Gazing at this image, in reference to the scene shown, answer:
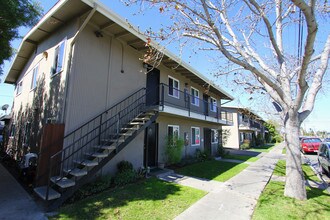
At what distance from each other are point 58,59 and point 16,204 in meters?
5.50

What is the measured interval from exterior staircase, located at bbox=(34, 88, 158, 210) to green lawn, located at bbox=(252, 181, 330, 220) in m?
4.58

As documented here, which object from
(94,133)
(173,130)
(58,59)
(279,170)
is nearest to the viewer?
(94,133)

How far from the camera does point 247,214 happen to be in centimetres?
499

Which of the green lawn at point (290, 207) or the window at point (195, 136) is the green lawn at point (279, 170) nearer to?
the green lawn at point (290, 207)

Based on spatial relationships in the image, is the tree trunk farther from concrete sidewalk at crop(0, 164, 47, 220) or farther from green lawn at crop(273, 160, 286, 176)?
concrete sidewalk at crop(0, 164, 47, 220)

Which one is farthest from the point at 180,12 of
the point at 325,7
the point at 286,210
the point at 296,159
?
the point at 286,210

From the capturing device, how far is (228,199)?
6.10 metres

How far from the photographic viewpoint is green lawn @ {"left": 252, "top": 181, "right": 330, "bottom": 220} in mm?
4848

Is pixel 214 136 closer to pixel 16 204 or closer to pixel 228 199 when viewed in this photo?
pixel 228 199

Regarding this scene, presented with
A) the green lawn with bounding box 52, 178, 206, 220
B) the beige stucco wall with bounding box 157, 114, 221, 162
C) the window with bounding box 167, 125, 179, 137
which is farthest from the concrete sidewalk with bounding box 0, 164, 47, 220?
the window with bounding box 167, 125, 179, 137

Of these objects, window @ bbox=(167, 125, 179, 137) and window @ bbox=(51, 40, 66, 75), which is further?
window @ bbox=(167, 125, 179, 137)

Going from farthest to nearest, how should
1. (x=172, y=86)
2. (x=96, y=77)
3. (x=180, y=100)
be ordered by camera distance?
(x=180, y=100) → (x=172, y=86) → (x=96, y=77)

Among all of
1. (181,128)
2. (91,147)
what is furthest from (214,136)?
(91,147)

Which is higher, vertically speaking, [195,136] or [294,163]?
[195,136]
